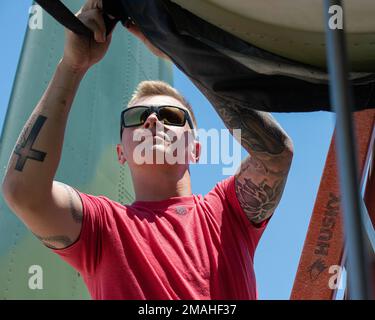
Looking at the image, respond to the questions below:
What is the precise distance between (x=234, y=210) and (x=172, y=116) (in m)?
0.52

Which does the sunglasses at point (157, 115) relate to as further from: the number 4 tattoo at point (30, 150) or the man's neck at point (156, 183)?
the number 4 tattoo at point (30, 150)

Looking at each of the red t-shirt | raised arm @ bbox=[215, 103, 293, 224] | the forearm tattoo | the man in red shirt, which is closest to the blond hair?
the man in red shirt

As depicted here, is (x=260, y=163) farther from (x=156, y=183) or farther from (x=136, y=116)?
(x=136, y=116)

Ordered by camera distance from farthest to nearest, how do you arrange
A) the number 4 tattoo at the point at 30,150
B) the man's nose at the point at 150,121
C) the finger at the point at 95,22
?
1. the man's nose at the point at 150,121
2. the number 4 tattoo at the point at 30,150
3. the finger at the point at 95,22

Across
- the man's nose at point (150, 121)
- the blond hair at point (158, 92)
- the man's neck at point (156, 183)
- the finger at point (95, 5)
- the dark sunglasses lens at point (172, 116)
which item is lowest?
the man's neck at point (156, 183)

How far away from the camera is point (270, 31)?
2.16 m

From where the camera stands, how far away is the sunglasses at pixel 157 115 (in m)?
2.86

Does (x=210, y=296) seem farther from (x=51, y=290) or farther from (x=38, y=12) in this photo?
(x=51, y=290)

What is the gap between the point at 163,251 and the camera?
2461mm

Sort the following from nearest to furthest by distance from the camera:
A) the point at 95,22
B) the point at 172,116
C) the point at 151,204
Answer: the point at 95,22 < the point at 151,204 < the point at 172,116

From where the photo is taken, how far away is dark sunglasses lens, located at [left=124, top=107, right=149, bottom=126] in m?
2.85

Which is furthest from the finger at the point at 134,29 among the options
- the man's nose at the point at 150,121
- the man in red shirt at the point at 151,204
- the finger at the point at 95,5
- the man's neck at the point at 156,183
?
the man's neck at the point at 156,183

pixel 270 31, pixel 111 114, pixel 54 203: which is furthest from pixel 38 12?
pixel 111 114

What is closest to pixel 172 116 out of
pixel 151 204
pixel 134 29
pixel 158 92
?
pixel 158 92
